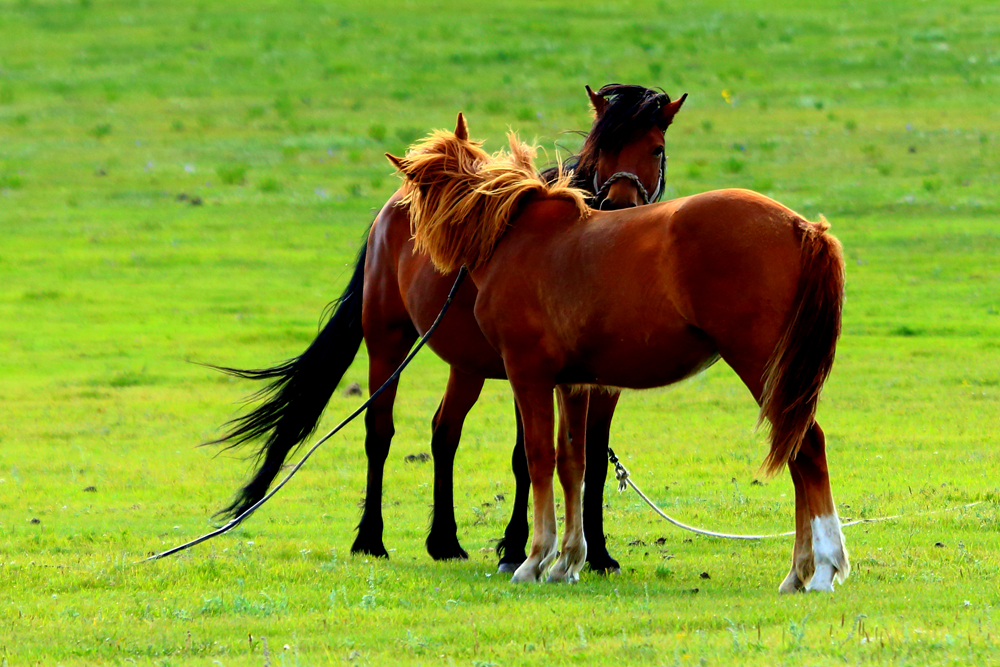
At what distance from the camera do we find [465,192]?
6.71 meters

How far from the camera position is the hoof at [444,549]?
7.49 metres

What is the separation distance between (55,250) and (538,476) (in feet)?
55.6

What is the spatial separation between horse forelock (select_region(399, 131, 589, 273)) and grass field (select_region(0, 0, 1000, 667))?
5.73 ft

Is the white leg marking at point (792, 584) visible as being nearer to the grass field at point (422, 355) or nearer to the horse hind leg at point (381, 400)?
the grass field at point (422, 355)

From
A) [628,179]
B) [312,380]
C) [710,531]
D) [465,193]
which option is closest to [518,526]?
[710,531]

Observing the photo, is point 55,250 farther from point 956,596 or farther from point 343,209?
point 956,596

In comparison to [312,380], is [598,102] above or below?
above

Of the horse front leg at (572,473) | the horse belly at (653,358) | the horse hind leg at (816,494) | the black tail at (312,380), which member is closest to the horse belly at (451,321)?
the horse front leg at (572,473)

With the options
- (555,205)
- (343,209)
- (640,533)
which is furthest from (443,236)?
(343,209)

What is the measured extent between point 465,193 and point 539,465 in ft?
4.96

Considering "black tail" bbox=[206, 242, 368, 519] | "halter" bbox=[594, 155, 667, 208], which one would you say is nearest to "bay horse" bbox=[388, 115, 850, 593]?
"halter" bbox=[594, 155, 667, 208]

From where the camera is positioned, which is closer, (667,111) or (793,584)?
(793,584)

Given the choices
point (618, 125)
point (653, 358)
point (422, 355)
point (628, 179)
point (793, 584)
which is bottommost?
point (422, 355)

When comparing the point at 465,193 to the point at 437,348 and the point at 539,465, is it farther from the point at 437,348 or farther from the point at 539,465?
the point at 539,465
